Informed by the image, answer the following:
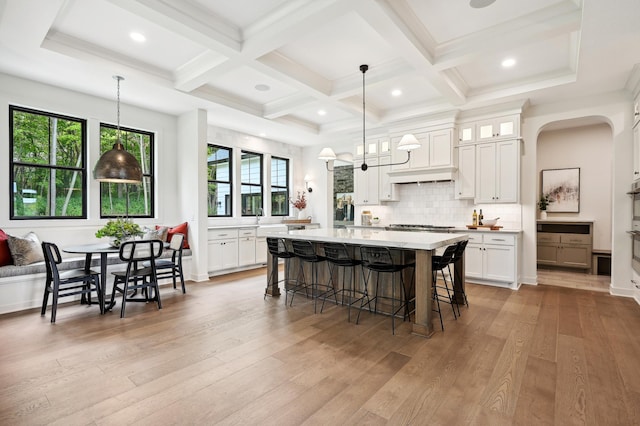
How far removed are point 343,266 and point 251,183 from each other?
4.17 meters

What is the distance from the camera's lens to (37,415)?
1.93 meters

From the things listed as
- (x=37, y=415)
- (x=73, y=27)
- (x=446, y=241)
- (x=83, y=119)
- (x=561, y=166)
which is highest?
(x=73, y=27)

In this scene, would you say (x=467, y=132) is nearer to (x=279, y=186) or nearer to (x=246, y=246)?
(x=279, y=186)

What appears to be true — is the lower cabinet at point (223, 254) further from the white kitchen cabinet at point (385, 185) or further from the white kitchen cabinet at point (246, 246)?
the white kitchen cabinet at point (385, 185)

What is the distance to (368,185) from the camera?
6691 mm

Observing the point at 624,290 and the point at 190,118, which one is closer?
the point at 624,290

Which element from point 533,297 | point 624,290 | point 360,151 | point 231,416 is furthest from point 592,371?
point 360,151

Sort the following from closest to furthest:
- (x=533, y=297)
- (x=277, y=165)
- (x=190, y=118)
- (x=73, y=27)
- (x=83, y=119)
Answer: (x=73, y=27) < (x=533, y=297) < (x=83, y=119) < (x=190, y=118) < (x=277, y=165)

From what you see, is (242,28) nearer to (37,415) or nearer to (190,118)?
(190,118)

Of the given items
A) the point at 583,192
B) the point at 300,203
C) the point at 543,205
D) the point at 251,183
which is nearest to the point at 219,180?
the point at 251,183

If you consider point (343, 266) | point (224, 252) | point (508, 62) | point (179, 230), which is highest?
point (508, 62)

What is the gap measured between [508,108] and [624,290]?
3.03m

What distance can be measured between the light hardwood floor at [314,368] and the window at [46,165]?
157 centimetres

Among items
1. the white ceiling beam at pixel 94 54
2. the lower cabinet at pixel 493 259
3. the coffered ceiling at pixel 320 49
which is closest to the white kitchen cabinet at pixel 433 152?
the coffered ceiling at pixel 320 49
